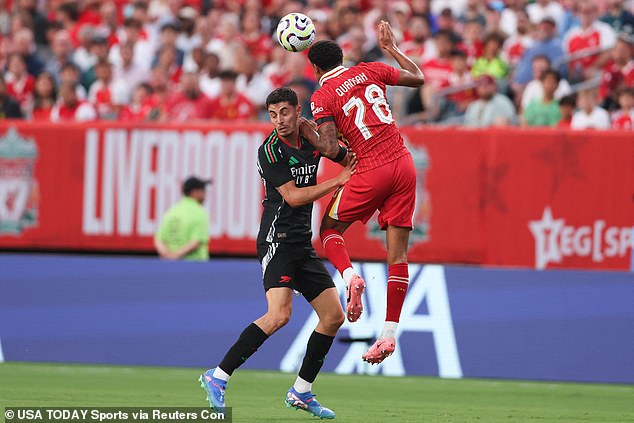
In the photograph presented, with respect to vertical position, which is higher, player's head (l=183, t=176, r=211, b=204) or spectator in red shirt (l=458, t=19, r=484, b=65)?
spectator in red shirt (l=458, t=19, r=484, b=65)

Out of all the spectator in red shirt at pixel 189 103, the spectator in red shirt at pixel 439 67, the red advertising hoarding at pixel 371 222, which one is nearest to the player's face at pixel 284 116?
the red advertising hoarding at pixel 371 222

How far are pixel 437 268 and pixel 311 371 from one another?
3.25 meters

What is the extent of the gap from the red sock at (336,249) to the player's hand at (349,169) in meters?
0.66

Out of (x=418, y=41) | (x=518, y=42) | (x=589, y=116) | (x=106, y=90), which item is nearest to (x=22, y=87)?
(x=106, y=90)

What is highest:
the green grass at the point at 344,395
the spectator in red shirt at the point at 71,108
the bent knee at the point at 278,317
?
the spectator in red shirt at the point at 71,108

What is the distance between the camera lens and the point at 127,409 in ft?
28.9

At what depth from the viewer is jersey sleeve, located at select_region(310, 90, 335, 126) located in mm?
9039

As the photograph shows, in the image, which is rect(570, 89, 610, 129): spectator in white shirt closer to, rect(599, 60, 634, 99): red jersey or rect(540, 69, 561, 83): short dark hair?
rect(540, 69, 561, 83): short dark hair

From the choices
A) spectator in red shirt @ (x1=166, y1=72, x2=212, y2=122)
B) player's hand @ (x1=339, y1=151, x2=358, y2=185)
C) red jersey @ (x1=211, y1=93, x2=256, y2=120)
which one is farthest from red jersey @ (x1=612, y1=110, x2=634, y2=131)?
player's hand @ (x1=339, y1=151, x2=358, y2=185)

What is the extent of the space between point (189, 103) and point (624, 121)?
609 centimetres

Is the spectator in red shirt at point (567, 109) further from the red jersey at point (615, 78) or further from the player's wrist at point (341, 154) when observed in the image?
the player's wrist at point (341, 154)

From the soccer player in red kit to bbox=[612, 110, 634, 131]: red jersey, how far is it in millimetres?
6027

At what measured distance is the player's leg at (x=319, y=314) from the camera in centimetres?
905

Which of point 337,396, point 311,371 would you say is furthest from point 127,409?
point 337,396
